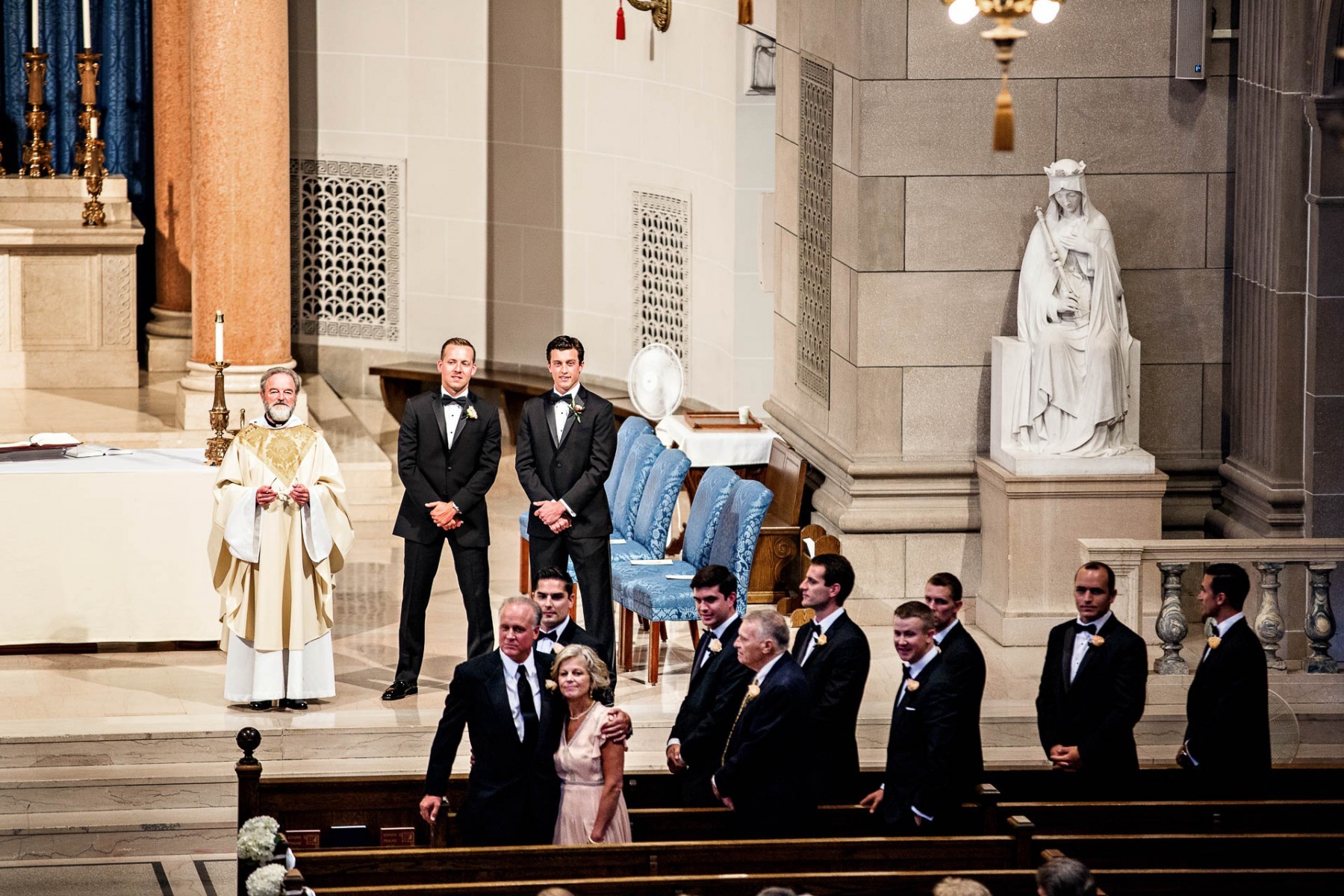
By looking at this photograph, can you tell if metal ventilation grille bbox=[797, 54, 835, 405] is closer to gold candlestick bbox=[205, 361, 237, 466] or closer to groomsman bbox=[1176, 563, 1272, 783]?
gold candlestick bbox=[205, 361, 237, 466]

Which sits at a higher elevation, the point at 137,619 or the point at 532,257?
the point at 532,257

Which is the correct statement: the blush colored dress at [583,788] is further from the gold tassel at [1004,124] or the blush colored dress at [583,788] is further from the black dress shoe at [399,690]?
the black dress shoe at [399,690]

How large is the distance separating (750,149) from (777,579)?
10.1ft

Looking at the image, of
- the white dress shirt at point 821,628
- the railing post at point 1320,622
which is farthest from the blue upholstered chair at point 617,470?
the railing post at point 1320,622

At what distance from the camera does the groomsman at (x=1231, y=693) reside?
6.91 metres

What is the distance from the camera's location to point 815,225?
34.5ft

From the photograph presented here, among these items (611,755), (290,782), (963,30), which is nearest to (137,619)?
(290,782)

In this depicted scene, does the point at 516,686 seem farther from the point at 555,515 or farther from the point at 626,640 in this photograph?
the point at 626,640

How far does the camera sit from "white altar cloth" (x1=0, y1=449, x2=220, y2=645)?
891cm

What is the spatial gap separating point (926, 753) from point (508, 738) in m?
1.29

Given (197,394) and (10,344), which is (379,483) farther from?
(10,344)

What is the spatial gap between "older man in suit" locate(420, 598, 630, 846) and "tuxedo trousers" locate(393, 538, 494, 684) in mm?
2312

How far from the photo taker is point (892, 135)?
31.7 feet

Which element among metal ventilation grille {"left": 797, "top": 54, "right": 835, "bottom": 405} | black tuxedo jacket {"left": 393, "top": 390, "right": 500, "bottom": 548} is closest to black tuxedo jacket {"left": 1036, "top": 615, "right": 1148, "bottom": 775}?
black tuxedo jacket {"left": 393, "top": 390, "right": 500, "bottom": 548}
